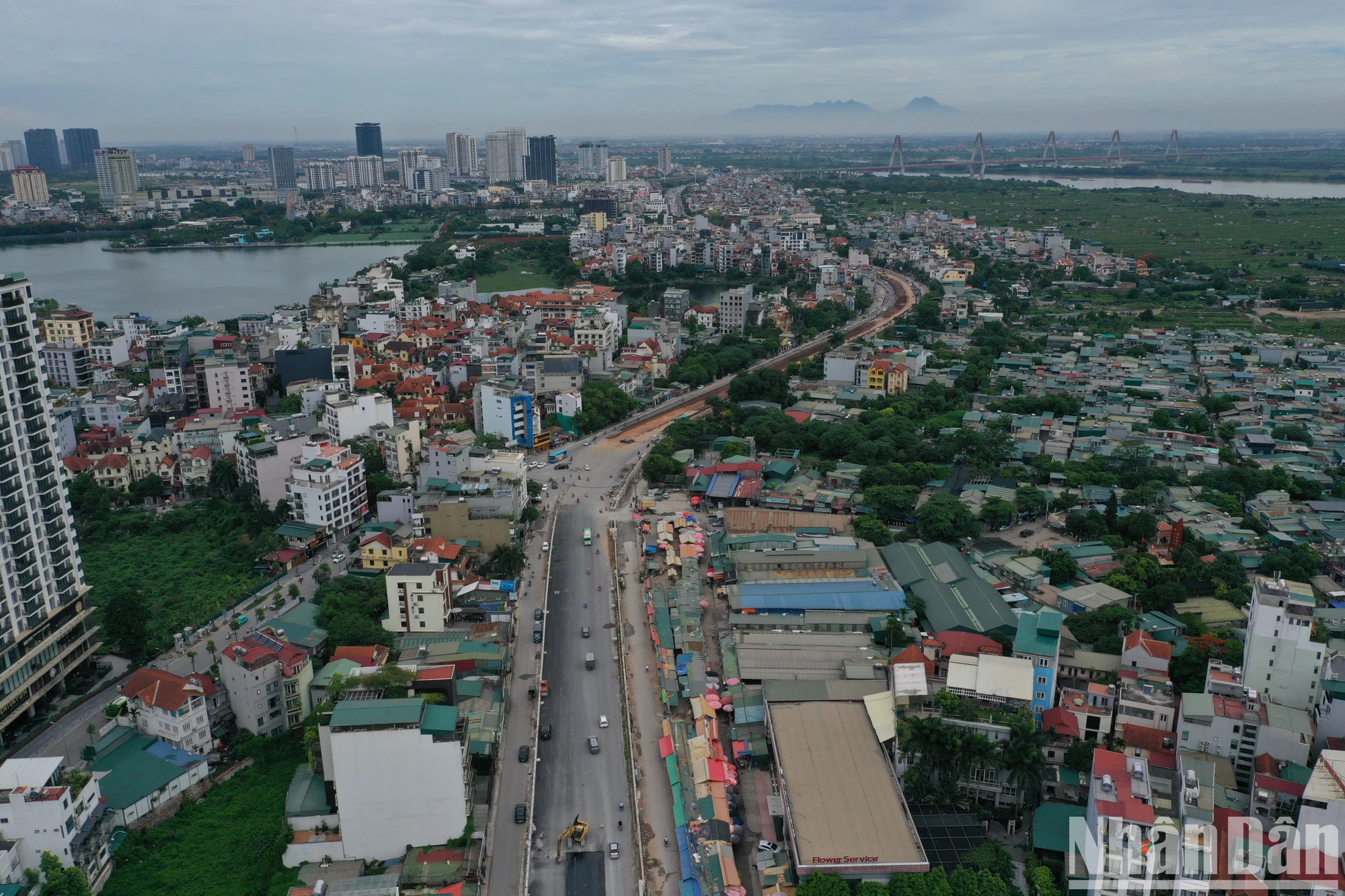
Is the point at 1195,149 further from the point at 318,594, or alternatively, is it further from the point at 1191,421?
the point at 318,594

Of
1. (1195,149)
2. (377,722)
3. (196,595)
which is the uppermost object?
(1195,149)

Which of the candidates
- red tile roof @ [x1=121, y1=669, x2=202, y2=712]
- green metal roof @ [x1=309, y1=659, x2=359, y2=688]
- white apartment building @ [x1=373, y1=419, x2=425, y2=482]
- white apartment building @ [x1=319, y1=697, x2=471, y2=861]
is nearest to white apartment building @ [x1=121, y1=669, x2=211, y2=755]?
red tile roof @ [x1=121, y1=669, x2=202, y2=712]

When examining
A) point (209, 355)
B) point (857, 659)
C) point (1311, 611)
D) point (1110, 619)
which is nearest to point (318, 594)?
point (857, 659)

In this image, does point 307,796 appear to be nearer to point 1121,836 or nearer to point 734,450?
point 1121,836

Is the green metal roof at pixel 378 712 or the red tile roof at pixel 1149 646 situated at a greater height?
the green metal roof at pixel 378 712

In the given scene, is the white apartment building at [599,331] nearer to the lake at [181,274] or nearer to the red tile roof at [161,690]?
the lake at [181,274]

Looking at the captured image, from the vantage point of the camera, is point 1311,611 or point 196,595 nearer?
point 1311,611

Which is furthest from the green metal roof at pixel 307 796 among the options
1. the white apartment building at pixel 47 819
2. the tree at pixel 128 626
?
the tree at pixel 128 626
